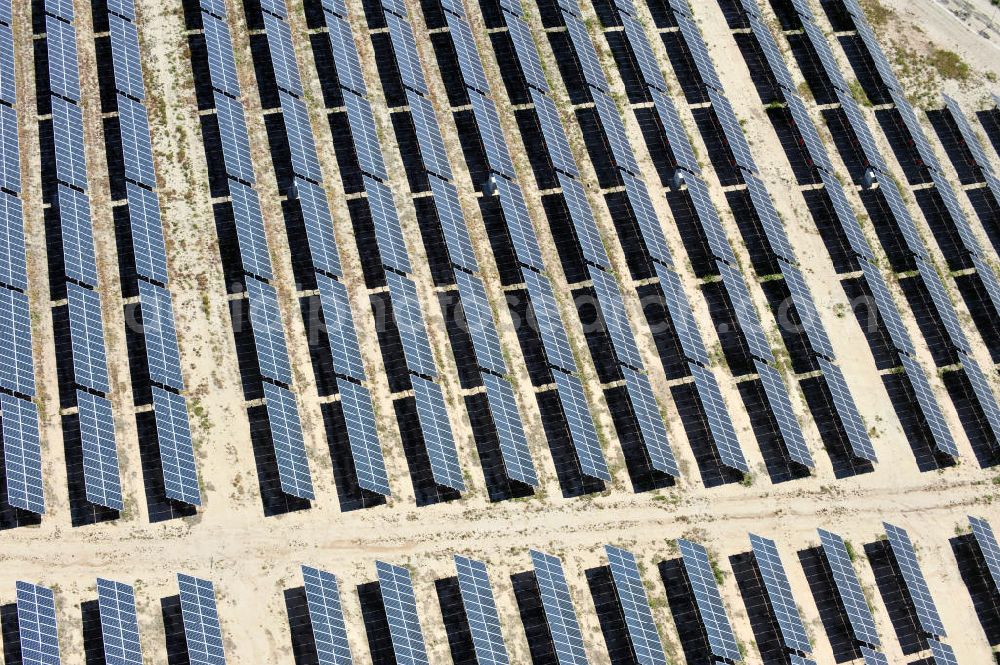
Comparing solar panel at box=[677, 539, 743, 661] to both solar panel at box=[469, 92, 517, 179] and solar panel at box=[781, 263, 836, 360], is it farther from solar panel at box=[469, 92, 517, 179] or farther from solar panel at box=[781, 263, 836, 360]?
solar panel at box=[469, 92, 517, 179]

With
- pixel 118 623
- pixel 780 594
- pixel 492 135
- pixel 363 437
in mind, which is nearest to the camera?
pixel 118 623

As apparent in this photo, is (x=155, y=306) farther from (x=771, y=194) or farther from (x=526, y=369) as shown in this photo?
(x=771, y=194)

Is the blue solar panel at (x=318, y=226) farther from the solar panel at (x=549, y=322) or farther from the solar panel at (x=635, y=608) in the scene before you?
the solar panel at (x=635, y=608)

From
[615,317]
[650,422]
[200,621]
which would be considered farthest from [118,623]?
[615,317]

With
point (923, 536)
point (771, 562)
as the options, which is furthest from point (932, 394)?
point (771, 562)

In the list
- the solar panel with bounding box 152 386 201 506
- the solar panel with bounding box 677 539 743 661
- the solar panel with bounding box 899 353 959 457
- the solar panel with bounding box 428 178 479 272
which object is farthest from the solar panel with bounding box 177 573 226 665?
the solar panel with bounding box 899 353 959 457

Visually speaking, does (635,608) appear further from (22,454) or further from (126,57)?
(126,57)
